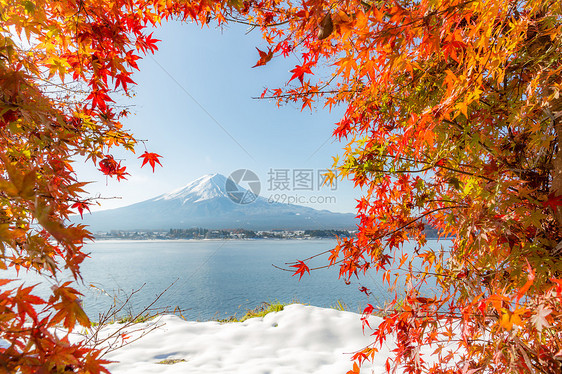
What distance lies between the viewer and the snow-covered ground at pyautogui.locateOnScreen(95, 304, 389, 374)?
2.36 meters

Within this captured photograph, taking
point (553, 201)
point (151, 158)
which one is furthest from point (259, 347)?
point (553, 201)

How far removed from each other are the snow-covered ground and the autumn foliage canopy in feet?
3.86

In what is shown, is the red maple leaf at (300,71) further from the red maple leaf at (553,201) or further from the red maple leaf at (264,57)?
the red maple leaf at (553,201)

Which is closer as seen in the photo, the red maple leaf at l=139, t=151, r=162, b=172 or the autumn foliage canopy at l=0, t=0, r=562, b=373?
the autumn foliage canopy at l=0, t=0, r=562, b=373

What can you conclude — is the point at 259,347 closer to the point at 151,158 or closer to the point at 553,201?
the point at 151,158

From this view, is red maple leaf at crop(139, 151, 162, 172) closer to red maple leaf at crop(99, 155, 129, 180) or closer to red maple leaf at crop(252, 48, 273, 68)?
red maple leaf at crop(99, 155, 129, 180)

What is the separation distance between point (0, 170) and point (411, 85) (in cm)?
213

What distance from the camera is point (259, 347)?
284cm

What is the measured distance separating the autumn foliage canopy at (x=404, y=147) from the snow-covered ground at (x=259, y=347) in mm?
1176

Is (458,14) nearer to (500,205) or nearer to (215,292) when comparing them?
(500,205)

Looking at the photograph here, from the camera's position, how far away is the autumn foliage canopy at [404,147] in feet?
2.28

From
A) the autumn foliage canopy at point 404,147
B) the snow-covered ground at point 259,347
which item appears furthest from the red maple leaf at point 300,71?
the snow-covered ground at point 259,347

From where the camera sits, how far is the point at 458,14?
813mm

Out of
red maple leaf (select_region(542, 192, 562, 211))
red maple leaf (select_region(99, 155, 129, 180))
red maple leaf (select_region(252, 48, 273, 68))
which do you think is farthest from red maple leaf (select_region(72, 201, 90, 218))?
red maple leaf (select_region(542, 192, 562, 211))
